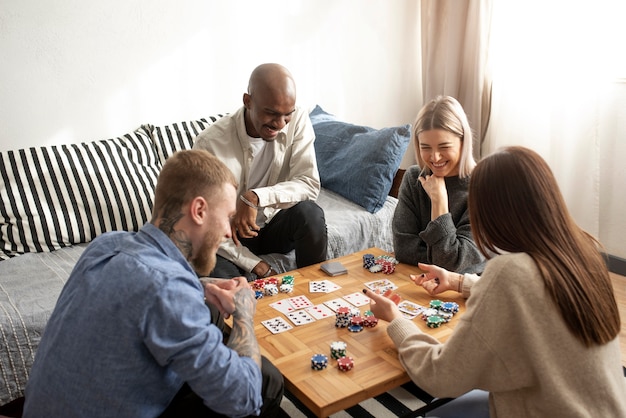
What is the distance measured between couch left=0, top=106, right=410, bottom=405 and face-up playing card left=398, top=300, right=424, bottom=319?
2.99ft

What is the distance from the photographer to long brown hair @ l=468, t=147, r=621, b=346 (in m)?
1.23

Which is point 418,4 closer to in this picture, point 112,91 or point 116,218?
point 112,91

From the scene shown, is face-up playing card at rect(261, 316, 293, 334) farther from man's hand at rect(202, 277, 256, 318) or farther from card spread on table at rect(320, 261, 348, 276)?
card spread on table at rect(320, 261, 348, 276)

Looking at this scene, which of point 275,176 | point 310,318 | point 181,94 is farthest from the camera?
point 181,94

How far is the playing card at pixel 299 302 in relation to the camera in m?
1.90

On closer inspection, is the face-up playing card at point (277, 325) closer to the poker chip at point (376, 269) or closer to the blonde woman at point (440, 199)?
the poker chip at point (376, 269)

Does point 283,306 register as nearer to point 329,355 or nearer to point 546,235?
point 329,355

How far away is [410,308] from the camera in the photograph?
1854 mm

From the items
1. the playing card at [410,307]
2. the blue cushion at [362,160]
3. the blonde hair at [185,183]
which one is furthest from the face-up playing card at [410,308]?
the blue cushion at [362,160]

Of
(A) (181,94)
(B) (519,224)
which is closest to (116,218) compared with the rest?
(A) (181,94)

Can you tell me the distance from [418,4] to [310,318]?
2.86 metres

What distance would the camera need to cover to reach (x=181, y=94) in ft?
10.8

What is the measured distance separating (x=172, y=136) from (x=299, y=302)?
1.54 m

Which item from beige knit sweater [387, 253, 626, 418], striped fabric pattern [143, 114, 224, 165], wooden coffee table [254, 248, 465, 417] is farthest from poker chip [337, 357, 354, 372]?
striped fabric pattern [143, 114, 224, 165]
